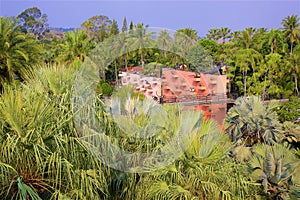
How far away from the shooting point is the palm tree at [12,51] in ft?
32.2

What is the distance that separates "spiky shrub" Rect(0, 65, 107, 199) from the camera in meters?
2.84

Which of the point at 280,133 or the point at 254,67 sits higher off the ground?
the point at 254,67

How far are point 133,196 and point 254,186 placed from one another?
68.6 inches

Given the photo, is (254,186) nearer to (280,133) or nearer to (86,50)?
(280,133)

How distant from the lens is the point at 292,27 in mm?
22766

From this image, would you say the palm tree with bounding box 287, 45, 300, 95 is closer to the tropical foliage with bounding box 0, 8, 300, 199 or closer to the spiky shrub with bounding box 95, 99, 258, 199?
the tropical foliage with bounding box 0, 8, 300, 199

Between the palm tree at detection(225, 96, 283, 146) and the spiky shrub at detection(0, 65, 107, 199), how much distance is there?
4595mm

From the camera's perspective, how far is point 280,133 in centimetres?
748

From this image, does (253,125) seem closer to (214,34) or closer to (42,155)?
(42,155)

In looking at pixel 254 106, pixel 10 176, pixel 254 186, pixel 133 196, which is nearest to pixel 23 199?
pixel 10 176

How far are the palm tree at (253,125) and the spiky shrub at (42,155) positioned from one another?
4595 mm

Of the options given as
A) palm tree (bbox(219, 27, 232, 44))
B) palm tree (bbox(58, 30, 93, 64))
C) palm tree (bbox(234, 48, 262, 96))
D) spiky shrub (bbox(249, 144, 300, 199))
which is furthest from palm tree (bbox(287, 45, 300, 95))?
spiky shrub (bbox(249, 144, 300, 199))

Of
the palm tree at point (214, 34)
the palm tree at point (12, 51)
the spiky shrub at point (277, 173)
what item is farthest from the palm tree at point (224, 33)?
the spiky shrub at point (277, 173)

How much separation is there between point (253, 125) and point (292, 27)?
18296 mm
